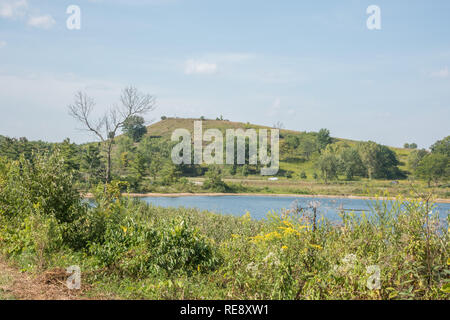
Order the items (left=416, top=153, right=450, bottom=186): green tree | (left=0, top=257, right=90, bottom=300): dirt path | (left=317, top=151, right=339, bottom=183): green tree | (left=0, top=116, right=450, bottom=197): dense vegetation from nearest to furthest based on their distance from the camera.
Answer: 1. (left=0, top=257, right=90, bottom=300): dirt path
2. (left=0, top=116, right=450, bottom=197): dense vegetation
3. (left=416, top=153, right=450, bottom=186): green tree
4. (left=317, top=151, right=339, bottom=183): green tree

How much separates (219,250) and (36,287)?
2.88 metres

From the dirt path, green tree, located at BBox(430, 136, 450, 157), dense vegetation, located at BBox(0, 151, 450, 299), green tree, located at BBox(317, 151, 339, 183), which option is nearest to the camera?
dense vegetation, located at BBox(0, 151, 450, 299)

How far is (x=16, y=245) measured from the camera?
7.07 metres

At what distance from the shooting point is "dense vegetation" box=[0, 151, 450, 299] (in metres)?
4.72

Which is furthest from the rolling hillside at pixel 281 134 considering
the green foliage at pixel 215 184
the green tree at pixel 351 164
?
the green foliage at pixel 215 184

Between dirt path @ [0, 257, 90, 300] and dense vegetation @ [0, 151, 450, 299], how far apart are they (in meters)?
0.26

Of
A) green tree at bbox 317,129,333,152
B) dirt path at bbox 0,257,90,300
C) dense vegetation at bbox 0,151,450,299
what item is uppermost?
green tree at bbox 317,129,333,152

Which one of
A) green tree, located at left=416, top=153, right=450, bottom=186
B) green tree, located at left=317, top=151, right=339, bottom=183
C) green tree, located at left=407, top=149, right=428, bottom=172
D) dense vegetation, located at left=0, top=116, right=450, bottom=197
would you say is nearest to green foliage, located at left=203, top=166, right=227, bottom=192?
dense vegetation, located at left=0, top=116, right=450, bottom=197

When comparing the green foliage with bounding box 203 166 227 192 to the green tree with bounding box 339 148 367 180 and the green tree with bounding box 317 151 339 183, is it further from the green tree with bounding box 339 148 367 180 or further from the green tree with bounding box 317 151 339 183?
the green tree with bounding box 339 148 367 180

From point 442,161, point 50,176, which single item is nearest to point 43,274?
point 50,176

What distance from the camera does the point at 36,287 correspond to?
5.31m

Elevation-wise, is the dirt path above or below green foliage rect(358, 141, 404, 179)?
below

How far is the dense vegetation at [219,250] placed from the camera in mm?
4719

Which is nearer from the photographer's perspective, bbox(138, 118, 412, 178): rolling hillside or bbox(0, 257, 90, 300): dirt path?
bbox(0, 257, 90, 300): dirt path
